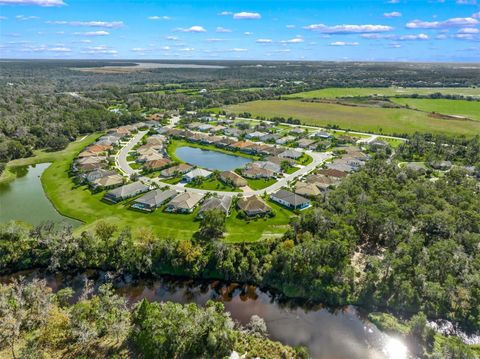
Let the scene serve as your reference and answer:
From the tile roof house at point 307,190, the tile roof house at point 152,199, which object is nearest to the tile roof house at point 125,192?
the tile roof house at point 152,199

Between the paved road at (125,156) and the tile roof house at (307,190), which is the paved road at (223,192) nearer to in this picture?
the paved road at (125,156)

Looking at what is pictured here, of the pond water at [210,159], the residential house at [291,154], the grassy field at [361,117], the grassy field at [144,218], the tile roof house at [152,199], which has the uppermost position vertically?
the grassy field at [361,117]

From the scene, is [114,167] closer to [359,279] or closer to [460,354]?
[359,279]

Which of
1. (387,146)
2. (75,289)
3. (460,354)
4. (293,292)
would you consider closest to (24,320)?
(75,289)

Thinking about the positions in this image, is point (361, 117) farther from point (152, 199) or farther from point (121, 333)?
point (121, 333)

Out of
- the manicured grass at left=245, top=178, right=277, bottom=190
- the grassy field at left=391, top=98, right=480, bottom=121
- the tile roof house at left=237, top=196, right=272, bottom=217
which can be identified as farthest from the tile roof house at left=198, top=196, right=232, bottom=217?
the grassy field at left=391, top=98, right=480, bottom=121

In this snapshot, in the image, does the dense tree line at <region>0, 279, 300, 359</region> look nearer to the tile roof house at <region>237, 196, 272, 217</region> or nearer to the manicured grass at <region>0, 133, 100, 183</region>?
the tile roof house at <region>237, 196, 272, 217</region>
